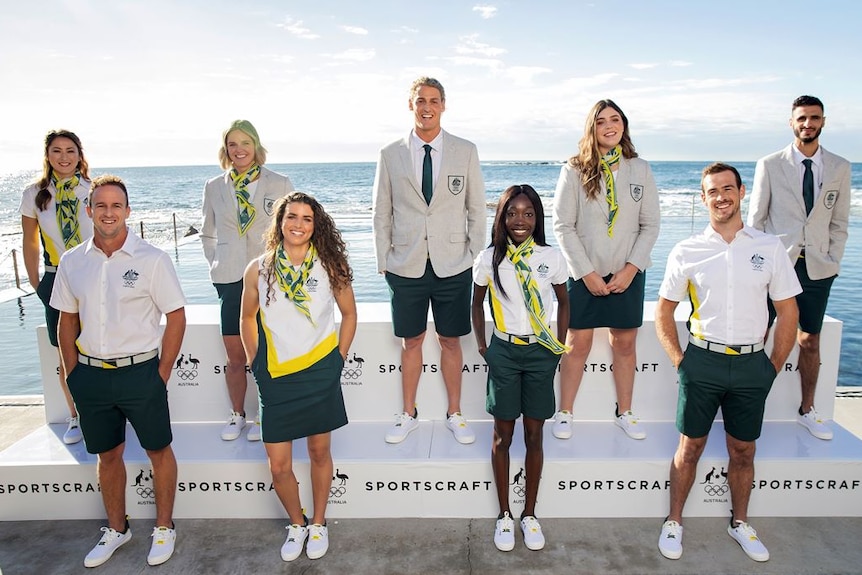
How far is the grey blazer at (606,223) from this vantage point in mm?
3172

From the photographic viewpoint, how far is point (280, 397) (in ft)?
8.62

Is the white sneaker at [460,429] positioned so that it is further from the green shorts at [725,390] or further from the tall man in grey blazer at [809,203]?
the tall man in grey blazer at [809,203]

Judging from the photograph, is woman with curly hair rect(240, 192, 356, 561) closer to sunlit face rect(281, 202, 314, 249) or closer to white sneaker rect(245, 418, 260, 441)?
sunlit face rect(281, 202, 314, 249)

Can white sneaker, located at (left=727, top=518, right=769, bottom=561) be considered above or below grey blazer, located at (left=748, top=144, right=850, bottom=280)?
below

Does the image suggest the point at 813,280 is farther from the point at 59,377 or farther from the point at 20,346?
the point at 20,346

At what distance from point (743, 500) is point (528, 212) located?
5.32ft

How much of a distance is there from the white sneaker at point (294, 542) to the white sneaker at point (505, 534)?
866 mm

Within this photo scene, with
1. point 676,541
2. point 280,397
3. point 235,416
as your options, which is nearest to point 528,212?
point 280,397

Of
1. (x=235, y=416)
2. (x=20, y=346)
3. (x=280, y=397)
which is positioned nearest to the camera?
(x=280, y=397)

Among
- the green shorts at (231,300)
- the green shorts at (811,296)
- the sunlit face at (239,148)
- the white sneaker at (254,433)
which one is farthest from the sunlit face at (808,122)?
the white sneaker at (254,433)

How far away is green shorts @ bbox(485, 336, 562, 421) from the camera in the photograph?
2.70 m

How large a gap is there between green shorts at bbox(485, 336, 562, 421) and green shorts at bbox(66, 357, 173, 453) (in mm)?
1437

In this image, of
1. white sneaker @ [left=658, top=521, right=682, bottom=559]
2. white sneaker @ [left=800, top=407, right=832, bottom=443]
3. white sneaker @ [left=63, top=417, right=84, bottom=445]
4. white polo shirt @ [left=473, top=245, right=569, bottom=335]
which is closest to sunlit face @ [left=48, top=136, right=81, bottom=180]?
white sneaker @ [left=63, top=417, right=84, bottom=445]

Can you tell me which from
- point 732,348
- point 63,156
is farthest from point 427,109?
point 63,156
